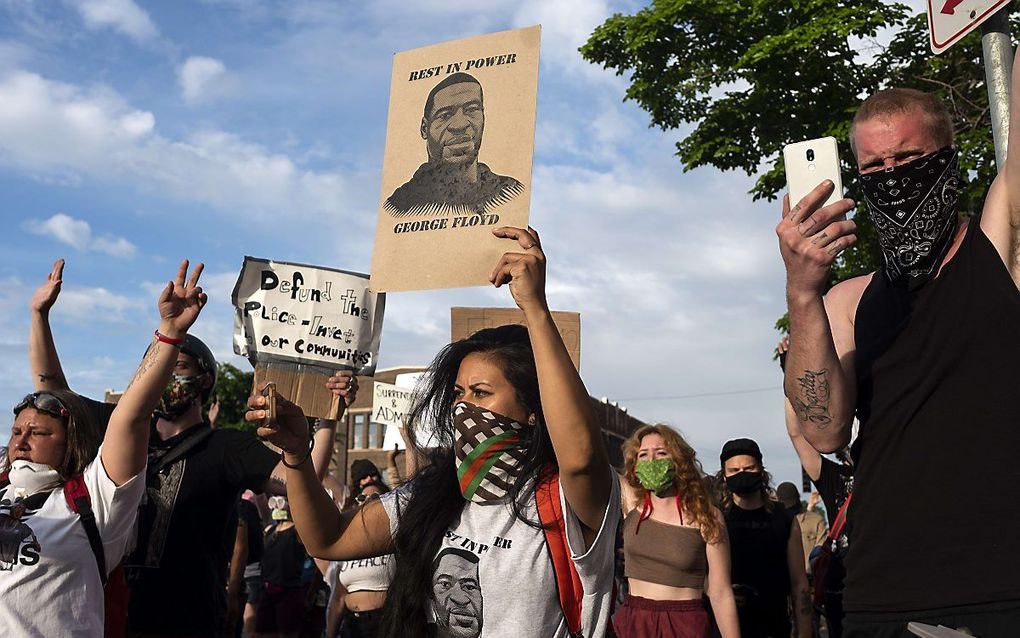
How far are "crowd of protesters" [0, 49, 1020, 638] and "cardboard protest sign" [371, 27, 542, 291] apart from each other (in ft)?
0.75

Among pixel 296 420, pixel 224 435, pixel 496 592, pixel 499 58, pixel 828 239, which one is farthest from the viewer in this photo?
pixel 224 435

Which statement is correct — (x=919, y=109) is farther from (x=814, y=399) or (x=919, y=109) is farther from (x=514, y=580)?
(x=514, y=580)

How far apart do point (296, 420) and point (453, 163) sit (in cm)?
92

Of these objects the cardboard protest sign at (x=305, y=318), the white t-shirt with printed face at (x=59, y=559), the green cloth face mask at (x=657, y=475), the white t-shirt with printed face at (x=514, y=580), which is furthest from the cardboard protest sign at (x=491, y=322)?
the white t-shirt with printed face at (x=514, y=580)

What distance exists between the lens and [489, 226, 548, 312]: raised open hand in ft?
8.91

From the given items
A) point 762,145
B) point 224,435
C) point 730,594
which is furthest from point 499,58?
point 762,145

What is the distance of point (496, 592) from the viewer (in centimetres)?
285

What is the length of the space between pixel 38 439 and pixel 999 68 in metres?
3.89

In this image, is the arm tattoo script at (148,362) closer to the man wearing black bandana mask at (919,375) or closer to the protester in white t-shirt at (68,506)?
the protester in white t-shirt at (68,506)

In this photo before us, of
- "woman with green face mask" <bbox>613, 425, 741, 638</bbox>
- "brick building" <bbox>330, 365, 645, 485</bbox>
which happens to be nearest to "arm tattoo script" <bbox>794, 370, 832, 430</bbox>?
"woman with green face mask" <bbox>613, 425, 741, 638</bbox>

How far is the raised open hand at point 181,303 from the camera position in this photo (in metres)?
3.74

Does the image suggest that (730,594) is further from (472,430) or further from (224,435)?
(472,430)

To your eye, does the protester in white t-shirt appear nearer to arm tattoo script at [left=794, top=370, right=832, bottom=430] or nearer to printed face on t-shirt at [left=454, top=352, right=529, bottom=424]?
printed face on t-shirt at [left=454, top=352, right=529, bottom=424]

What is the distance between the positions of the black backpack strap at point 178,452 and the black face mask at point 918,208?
3.00 meters
